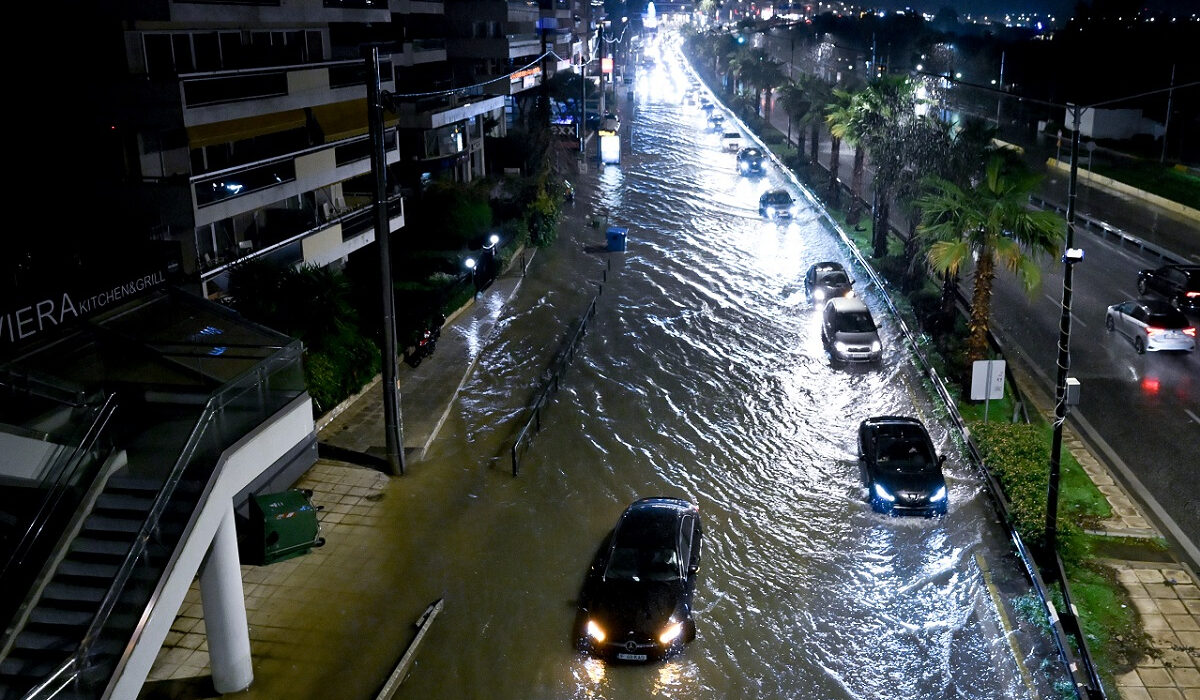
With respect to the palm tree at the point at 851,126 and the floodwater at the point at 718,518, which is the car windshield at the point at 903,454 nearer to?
the floodwater at the point at 718,518

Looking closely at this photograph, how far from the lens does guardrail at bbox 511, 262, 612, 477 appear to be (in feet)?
77.3

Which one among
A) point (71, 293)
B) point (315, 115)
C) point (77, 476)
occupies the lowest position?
point (77, 476)

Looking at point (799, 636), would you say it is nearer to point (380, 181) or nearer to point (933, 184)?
point (380, 181)

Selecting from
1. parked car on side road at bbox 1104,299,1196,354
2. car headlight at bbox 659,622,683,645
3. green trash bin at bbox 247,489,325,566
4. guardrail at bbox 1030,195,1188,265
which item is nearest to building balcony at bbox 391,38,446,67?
green trash bin at bbox 247,489,325,566

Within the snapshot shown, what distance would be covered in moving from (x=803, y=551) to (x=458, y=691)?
780 cm

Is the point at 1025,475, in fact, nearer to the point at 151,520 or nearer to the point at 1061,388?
the point at 1061,388

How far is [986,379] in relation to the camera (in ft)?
77.5

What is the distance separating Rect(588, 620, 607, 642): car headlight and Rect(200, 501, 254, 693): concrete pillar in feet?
17.2

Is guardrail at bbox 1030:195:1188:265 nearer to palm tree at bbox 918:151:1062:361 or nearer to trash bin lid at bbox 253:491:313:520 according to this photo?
palm tree at bbox 918:151:1062:361

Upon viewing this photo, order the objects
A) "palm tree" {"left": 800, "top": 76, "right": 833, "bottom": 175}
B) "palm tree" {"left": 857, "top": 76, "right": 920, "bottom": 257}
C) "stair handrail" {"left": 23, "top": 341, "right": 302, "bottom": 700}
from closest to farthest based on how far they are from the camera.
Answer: "stair handrail" {"left": 23, "top": 341, "right": 302, "bottom": 700}, "palm tree" {"left": 857, "top": 76, "right": 920, "bottom": 257}, "palm tree" {"left": 800, "top": 76, "right": 833, "bottom": 175}

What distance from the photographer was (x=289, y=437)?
15570mm

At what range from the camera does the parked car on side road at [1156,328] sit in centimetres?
2970

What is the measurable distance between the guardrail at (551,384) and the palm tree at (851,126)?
15665mm

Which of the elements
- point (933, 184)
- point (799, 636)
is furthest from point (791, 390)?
point (799, 636)
